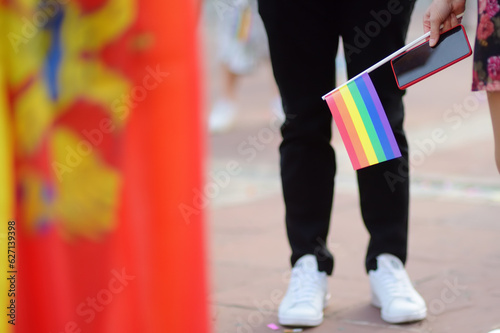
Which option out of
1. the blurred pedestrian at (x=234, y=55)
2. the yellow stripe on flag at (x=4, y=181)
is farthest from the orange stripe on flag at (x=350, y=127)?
the blurred pedestrian at (x=234, y=55)

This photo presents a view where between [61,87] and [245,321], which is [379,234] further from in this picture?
[61,87]

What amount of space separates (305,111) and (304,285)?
0.47m

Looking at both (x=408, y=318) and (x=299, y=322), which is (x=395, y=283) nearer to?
(x=408, y=318)

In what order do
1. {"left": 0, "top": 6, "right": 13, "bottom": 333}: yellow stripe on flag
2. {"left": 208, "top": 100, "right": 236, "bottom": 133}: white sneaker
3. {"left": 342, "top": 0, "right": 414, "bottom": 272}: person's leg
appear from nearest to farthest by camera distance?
{"left": 0, "top": 6, "right": 13, "bottom": 333}: yellow stripe on flag
{"left": 342, "top": 0, "right": 414, "bottom": 272}: person's leg
{"left": 208, "top": 100, "right": 236, "bottom": 133}: white sneaker

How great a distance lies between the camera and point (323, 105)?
213 cm

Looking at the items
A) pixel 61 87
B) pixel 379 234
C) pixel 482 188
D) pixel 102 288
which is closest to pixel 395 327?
pixel 379 234

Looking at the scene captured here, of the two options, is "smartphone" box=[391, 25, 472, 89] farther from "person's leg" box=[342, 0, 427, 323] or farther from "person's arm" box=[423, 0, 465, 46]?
"person's leg" box=[342, 0, 427, 323]

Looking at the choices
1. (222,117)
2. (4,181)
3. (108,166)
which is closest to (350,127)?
(108,166)

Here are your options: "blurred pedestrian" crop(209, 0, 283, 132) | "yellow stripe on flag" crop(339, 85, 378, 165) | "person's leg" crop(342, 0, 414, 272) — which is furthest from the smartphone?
"blurred pedestrian" crop(209, 0, 283, 132)

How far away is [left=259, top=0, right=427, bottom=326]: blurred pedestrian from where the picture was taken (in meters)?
2.05

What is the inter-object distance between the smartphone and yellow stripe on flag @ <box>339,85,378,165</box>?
0.38ft

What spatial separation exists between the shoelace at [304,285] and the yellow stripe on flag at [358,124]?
497 mm

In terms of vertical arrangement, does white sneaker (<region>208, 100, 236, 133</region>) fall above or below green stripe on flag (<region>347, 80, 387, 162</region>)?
above

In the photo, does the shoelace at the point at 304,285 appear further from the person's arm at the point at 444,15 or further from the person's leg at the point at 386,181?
the person's arm at the point at 444,15
